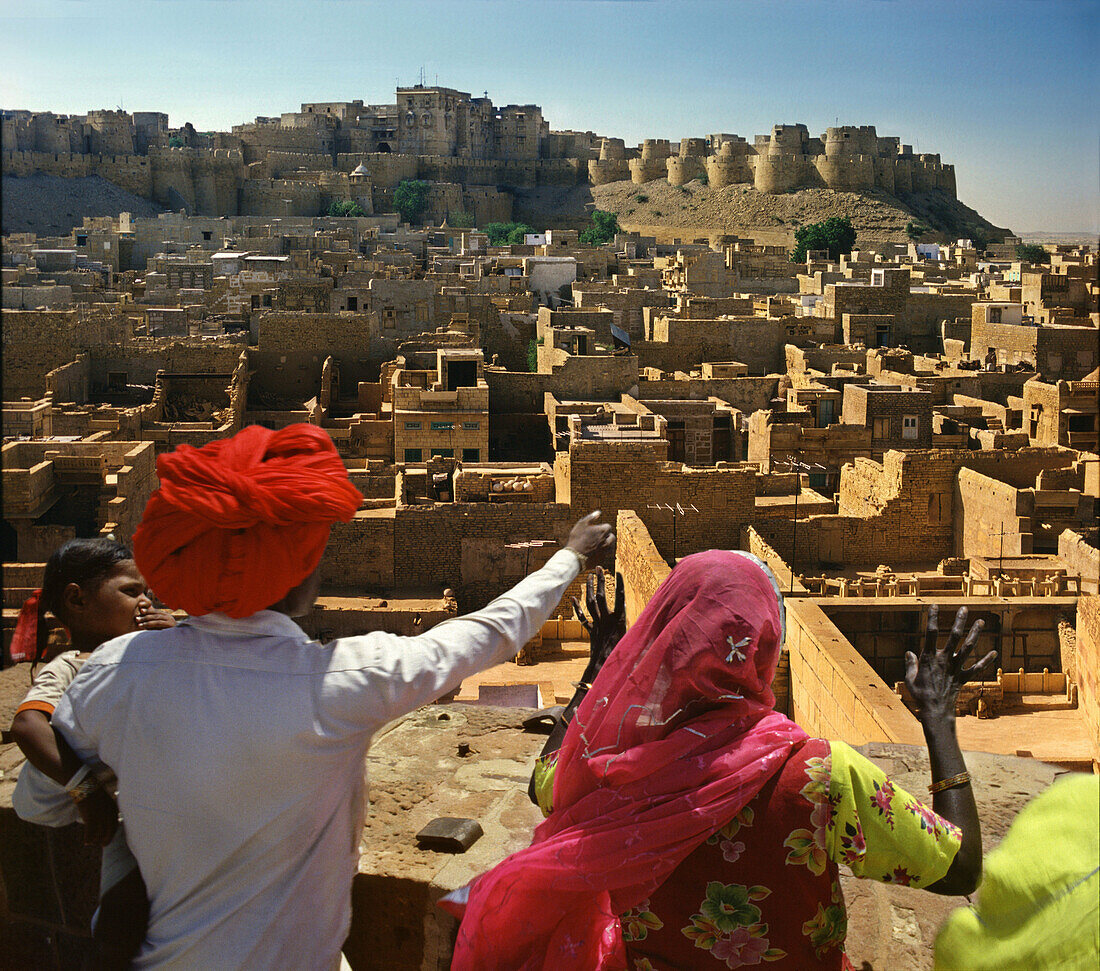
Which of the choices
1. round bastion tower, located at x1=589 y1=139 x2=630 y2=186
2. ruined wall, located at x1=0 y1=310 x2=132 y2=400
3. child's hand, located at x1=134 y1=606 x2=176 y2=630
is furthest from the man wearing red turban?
Answer: round bastion tower, located at x1=589 y1=139 x2=630 y2=186

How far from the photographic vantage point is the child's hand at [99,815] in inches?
70.4

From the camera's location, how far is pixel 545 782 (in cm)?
191

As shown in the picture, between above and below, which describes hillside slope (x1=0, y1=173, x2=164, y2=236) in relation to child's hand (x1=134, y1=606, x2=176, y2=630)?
above

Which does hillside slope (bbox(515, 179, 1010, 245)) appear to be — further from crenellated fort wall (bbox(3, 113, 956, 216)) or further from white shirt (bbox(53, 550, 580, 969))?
white shirt (bbox(53, 550, 580, 969))

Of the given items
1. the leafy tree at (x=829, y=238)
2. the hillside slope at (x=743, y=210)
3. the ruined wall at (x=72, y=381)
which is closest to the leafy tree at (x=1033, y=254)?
the leafy tree at (x=829, y=238)

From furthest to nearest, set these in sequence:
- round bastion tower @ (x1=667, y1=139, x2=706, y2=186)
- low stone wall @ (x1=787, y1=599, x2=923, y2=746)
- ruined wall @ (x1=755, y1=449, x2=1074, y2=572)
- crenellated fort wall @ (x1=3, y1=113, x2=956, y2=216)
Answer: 1. round bastion tower @ (x1=667, y1=139, x2=706, y2=186)
2. crenellated fort wall @ (x1=3, y1=113, x2=956, y2=216)
3. ruined wall @ (x1=755, y1=449, x2=1074, y2=572)
4. low stone wall @ (x1=787, y1=599, x2=923, y2=746)

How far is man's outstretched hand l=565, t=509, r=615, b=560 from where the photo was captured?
6.38 feet

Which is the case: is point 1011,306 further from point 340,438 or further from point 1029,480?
point 340,438

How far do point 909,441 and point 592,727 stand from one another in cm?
1450

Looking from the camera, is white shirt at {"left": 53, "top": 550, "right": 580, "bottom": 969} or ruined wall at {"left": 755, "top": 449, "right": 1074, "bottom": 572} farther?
ruined wall at {"left": 755, "top": 449, "right": 1074, "bottom": 572}

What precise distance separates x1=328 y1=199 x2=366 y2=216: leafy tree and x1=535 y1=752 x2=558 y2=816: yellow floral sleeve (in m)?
Result: 48.1

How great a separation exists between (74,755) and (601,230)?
49.9m

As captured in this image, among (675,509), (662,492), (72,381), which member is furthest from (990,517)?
(72,381)

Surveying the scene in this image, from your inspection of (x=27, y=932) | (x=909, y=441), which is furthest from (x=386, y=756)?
(x=909, y=441)
